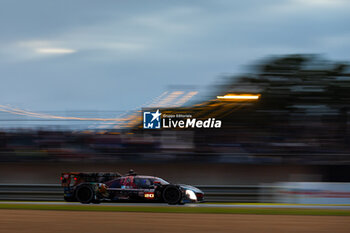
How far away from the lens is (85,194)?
51.6 ft

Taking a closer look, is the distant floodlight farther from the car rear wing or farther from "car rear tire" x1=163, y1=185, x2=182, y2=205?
the car rear wing

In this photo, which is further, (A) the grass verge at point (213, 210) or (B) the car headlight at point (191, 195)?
(B) the car headlight at point (191, 195)

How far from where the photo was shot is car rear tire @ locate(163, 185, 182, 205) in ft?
50.1

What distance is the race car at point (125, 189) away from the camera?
15.3 m

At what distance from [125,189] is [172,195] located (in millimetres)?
1365

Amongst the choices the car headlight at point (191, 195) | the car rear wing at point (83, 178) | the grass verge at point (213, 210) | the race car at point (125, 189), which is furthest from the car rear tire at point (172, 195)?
the car rear wing at point (83, 178)

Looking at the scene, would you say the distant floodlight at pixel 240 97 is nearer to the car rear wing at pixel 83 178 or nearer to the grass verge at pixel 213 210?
the car rear wing at pixel 83 178

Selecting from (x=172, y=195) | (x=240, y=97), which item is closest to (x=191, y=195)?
(x=172, y=195)

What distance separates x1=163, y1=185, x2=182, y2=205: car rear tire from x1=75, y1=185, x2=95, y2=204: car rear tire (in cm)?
214

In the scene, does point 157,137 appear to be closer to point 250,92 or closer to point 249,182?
point 249,182

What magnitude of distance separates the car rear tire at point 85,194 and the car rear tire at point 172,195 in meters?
2.14

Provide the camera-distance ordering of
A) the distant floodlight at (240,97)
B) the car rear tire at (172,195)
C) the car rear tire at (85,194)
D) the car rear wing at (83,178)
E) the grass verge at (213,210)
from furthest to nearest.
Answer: the distant floodlight at (240,97) → the car rear wing at (83,178) → the car rear tire at (85,194) → the car rear tire at (172,195) → the grass verge at (213,210)

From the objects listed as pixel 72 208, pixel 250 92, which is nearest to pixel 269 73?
pixel 250 92

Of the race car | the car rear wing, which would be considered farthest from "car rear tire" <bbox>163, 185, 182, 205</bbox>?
the car rear wing
